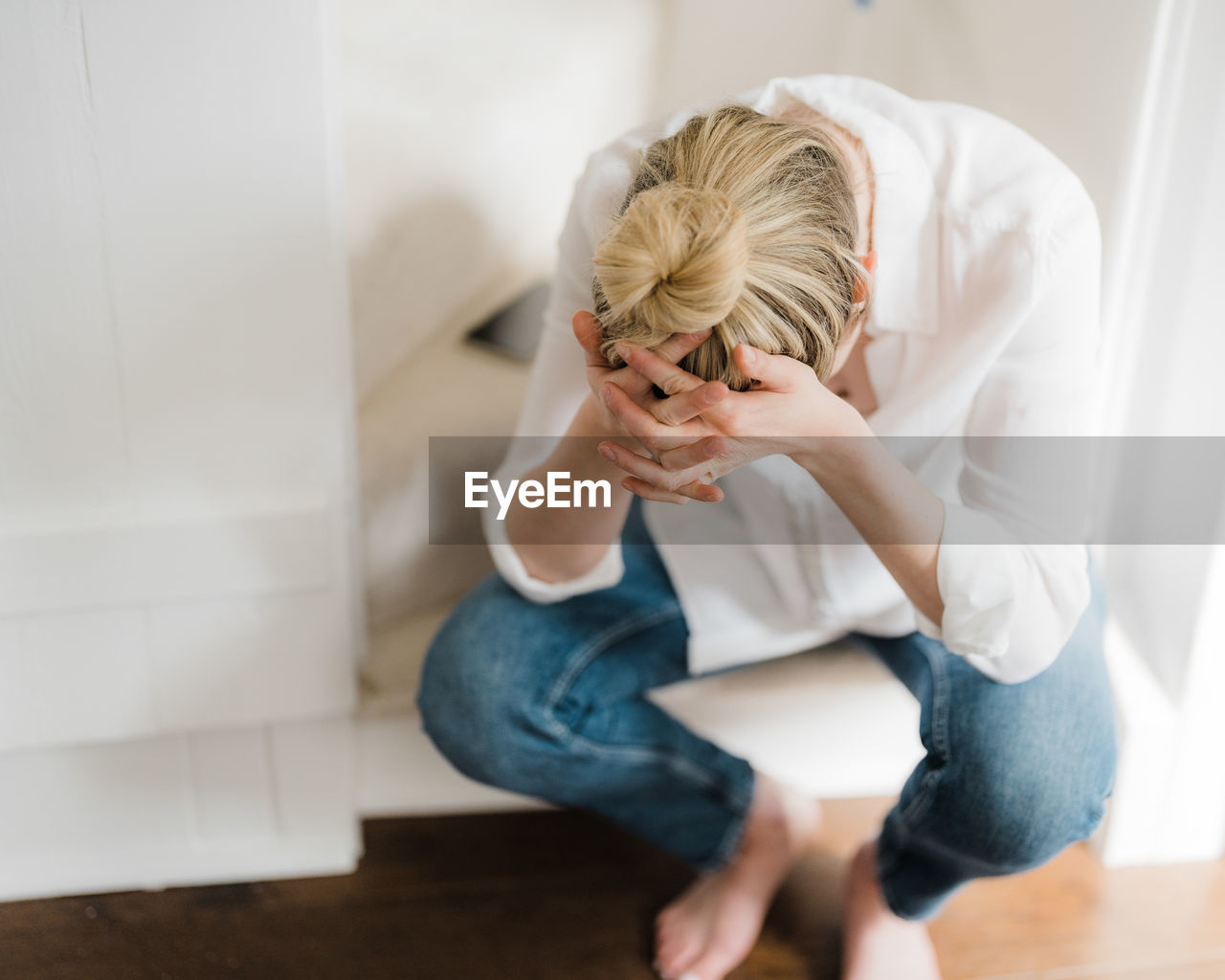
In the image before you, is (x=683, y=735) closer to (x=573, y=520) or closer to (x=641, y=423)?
(x=573, y=520)

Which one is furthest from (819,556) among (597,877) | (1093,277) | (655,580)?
(597,877)

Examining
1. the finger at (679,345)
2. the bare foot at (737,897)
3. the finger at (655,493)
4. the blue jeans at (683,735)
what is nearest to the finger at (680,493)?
the finger at (655,493)

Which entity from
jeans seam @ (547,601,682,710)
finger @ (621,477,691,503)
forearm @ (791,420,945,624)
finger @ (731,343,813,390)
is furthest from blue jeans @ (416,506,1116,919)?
finger @ (731,343,813,390)

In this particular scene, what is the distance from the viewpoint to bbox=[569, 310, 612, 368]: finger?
65 cm

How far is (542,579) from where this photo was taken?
35.4 inches

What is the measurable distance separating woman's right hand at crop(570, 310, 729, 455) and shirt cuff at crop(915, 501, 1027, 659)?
0.72 feet

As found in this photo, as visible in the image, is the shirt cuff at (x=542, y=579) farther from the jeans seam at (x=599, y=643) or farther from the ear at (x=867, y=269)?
the ear at (x=867, y=269)

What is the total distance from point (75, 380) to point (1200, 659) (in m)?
0.96

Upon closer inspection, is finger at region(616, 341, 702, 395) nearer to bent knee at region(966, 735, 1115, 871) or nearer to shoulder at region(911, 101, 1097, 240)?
shoulder at region(911, 101, 1097, 240)

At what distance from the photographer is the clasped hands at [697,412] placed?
601 mm

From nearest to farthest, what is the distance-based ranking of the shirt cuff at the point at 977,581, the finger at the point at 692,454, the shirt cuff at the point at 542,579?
the finger at the point at 692,454, the shirt cuff at the point at 977,581, the shirt cuff at the point at 542,579

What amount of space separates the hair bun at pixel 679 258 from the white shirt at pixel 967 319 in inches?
4.8

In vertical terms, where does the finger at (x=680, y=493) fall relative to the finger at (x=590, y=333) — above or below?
below

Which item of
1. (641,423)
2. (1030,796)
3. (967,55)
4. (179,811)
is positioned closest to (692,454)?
(641,423)
